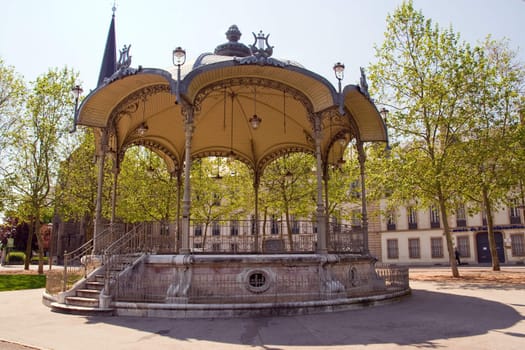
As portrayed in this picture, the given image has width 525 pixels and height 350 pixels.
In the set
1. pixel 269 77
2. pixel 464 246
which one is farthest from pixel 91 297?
pixel 464 246

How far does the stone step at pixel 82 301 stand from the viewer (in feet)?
35.9

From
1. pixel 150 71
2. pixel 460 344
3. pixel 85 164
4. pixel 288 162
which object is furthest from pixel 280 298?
pixel 85 164

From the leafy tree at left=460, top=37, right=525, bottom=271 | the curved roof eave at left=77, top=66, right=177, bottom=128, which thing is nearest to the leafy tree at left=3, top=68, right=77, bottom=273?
the curved roof eave at left=77, top=66, right=177, bottom=128

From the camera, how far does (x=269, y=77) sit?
1353 centimetres

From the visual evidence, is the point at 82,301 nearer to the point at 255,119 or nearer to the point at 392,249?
the point at 255,119

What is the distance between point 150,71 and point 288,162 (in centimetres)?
1890

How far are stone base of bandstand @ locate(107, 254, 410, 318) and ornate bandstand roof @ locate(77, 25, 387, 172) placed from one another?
4.59 metres

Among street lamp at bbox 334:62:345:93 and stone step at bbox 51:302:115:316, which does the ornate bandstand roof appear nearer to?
street lamp at bbox 334:62:345:93

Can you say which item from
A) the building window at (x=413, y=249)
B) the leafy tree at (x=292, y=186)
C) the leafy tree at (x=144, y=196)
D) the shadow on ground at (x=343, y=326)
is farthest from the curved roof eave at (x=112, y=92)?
the building window at (x=413, y=249)

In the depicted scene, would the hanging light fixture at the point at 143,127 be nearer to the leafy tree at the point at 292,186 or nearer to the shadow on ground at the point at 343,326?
the shadow on ground at the point at 343,326

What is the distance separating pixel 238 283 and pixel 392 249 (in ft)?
152

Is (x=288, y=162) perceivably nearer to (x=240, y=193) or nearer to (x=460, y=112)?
(x=240, y=193)

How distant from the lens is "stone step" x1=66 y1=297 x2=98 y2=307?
35.9ft

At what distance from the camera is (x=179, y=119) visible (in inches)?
740
